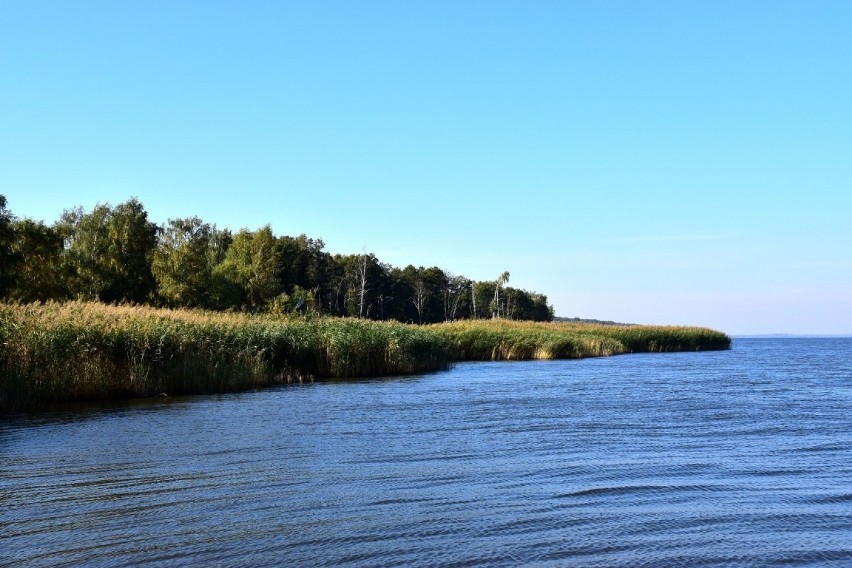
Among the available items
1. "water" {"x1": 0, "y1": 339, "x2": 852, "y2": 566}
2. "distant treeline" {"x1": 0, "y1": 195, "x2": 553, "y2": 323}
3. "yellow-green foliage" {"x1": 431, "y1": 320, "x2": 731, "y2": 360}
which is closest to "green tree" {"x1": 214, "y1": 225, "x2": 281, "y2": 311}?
"distant treeline" {"x1": 0, "y1": 195, "x2": 553, "y2": 323}

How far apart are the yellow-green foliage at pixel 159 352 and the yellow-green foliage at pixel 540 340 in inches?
634

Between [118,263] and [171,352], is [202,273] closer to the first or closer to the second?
[118,263]

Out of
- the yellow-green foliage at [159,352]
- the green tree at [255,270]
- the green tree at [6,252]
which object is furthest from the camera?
the green tree at [255,270]

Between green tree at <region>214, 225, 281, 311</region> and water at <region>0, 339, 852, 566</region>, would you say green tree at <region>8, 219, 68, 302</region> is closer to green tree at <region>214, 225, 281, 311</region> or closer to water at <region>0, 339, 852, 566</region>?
green tree at <region>214, 225, 281, 311</region>

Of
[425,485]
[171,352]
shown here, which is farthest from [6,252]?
[425,485]

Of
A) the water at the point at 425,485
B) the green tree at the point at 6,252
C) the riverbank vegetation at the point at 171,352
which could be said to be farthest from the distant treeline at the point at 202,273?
the water at the point at 425,485

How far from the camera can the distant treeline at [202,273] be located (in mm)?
44031

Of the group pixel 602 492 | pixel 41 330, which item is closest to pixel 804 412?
pixel 602 492

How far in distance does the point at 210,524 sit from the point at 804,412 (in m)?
16.4

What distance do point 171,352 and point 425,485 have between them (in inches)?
557

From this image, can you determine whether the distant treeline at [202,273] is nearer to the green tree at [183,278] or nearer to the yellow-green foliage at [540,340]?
the green tree at [183,278]

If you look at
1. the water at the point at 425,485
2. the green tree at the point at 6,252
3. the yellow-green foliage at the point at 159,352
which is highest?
the green tree at the point at 6,252

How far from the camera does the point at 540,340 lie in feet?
164

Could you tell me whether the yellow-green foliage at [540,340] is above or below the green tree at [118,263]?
below
